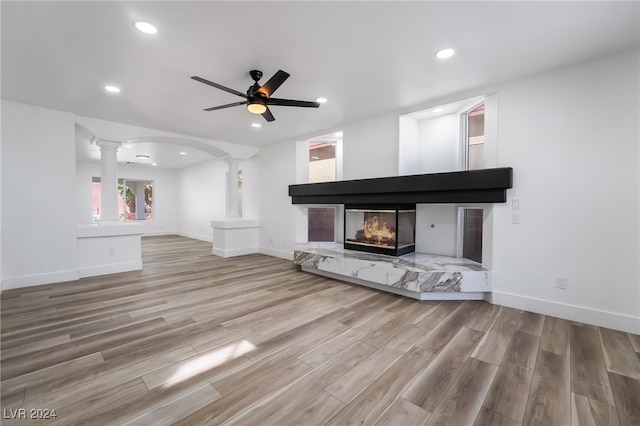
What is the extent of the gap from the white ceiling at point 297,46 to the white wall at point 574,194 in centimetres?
31

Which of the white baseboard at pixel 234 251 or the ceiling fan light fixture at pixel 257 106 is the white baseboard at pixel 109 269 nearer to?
the white baseboard at pixel 234 251

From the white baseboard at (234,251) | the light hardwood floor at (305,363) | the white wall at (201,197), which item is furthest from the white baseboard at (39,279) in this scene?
the white wall at (201,197)

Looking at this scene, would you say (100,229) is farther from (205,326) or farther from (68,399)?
(68,399)

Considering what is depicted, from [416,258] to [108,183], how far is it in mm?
5526

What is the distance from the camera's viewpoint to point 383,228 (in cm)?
426

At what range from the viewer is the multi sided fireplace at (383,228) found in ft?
13.4

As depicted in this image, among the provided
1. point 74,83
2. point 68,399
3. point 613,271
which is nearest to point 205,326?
point 68,399

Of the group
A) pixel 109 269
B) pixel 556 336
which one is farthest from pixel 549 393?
pixel 109 269

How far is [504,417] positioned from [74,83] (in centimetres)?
514

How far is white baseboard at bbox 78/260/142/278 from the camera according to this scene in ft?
14.2

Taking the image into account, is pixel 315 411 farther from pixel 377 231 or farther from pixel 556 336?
pixel 377 231

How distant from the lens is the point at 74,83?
10.3 ft

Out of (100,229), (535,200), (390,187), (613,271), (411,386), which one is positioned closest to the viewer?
(411,386)

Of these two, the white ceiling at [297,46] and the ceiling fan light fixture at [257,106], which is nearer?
the white ceiling at [297,46]
